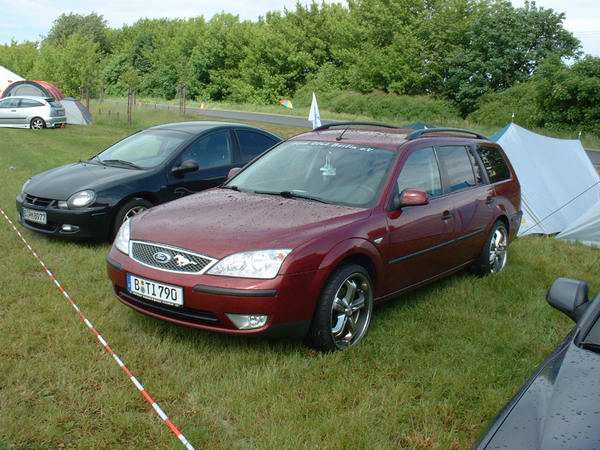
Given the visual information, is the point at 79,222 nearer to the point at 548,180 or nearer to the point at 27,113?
the point at 548,180

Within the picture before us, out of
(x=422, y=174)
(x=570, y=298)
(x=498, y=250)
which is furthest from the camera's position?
(x=498, y=250)

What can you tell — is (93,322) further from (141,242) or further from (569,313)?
(569,313)

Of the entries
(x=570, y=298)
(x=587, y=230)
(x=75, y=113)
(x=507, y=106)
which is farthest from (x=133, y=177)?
(x=507, y=106)

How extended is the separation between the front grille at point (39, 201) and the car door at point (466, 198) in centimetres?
421

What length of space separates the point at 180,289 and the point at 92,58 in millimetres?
47547

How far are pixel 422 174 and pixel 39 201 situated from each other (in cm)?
432

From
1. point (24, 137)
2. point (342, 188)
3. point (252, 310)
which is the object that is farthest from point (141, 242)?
point (24, 137)

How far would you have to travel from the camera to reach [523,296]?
5.89 meters

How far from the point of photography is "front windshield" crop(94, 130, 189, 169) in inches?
299

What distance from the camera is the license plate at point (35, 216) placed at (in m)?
6.94

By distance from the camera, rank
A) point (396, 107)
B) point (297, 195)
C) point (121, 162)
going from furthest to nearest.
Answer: point (396, 107)
point (121, 162)
point (297, 195)

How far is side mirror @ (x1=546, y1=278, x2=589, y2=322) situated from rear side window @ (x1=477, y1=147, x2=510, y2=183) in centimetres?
370

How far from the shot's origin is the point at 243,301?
3.94m

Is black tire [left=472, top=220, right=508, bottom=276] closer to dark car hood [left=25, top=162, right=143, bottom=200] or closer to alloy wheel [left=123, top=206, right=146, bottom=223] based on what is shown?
alloy wheel [left=123, top=206, right=146, bottom=223]
